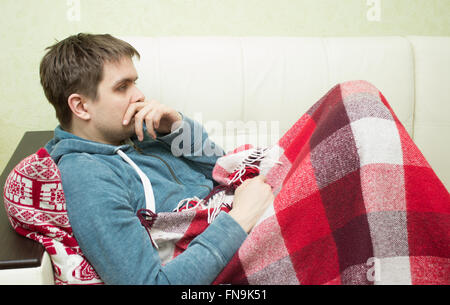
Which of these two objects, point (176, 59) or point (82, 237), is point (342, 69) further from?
point (82, 237)

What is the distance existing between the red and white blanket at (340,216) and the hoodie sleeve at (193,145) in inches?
16.5

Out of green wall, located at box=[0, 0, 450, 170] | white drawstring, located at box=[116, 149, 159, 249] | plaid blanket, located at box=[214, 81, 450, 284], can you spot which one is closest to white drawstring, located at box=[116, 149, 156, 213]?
white drawstring, located at box=[116, 149, 159, 249]

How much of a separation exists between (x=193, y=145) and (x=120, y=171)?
31 centimetres

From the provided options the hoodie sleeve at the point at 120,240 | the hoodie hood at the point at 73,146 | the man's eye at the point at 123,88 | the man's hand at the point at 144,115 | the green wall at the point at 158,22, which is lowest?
the hoodie sleeve at the point at 120,240

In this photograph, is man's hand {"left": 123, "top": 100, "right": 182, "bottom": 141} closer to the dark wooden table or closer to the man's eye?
the man's eye

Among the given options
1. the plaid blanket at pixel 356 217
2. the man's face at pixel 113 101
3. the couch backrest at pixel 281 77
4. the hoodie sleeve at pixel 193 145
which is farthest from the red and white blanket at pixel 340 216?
the couch backrest at pixel 281 77

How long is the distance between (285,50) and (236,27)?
10.6 inches

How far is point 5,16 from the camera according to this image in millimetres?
1448

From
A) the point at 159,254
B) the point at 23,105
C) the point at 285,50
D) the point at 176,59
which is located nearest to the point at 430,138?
the point at 285,50

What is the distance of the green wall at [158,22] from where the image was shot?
1.47m

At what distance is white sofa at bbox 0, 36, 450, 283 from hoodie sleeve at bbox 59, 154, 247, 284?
621mm

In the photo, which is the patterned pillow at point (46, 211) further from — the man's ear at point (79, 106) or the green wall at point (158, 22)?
the green wall at point (158, 22)

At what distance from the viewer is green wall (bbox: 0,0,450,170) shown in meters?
1.47

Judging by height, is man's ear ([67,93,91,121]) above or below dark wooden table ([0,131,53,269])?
above
